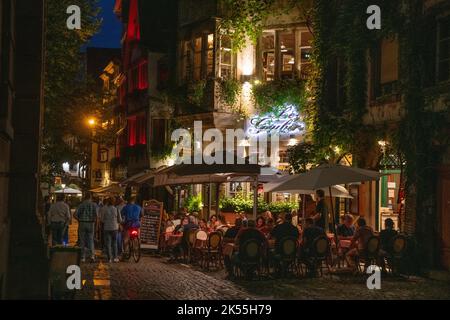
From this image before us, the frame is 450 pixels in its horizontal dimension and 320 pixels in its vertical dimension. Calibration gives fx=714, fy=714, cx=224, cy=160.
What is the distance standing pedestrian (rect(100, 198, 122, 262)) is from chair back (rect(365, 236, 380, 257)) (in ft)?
23.3

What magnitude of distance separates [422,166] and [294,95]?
8.28 m

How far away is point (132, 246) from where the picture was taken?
1958cm

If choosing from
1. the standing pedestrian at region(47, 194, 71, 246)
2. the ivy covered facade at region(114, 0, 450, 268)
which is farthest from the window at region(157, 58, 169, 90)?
the standing pedestrian at region(47, 194, 71, 246)

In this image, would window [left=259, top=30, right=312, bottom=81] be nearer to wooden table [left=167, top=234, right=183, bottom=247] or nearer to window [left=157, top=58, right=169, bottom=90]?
window [left=157, top=58, right=169, bottom=90]

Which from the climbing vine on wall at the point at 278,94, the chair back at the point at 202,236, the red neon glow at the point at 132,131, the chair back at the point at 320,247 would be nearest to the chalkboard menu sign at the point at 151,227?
the chair back at the point at 202,236

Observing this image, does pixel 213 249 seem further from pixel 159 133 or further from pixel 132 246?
pixel 159 133

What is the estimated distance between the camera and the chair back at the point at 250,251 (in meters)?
15.0

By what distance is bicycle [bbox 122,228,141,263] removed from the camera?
19.2 metres

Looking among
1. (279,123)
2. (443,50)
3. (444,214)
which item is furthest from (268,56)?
(444,214)

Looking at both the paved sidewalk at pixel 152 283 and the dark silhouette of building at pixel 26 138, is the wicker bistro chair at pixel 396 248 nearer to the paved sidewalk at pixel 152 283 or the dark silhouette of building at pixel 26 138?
the paved sidewalk at pixel 152 283

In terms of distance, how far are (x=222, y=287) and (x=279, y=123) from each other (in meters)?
12.4
